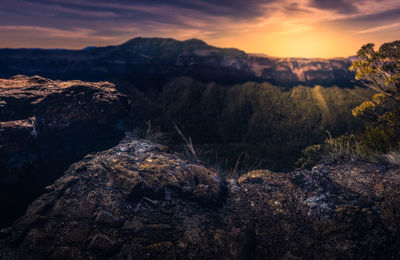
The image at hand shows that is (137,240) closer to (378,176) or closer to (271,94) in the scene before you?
(378,176)

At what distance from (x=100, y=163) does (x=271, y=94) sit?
70.5 feet

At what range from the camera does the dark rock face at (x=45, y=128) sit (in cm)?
477

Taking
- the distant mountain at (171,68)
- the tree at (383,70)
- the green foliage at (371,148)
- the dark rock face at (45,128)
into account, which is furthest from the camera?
the distant mountain at (171,68)

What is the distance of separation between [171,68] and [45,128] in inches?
1009

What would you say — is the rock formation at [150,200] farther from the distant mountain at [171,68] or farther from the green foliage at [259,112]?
the distant mountain at [171,68]

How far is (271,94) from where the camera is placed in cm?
2353

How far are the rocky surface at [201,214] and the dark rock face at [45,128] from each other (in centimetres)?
61

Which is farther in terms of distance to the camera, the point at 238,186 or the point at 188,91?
the point at 188,91

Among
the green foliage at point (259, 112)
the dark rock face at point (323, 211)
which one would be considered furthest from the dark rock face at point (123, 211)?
the green foliage at point (259, 112)

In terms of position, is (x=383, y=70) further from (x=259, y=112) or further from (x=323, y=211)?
(x=259, y=112)

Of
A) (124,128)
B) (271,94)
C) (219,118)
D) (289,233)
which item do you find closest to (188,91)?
(219,118)

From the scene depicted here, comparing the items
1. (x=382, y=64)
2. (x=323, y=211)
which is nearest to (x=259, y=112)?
(x=382, y=64)

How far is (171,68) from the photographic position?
2972 cm

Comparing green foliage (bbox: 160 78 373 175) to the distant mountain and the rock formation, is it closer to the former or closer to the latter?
the distant mountain
